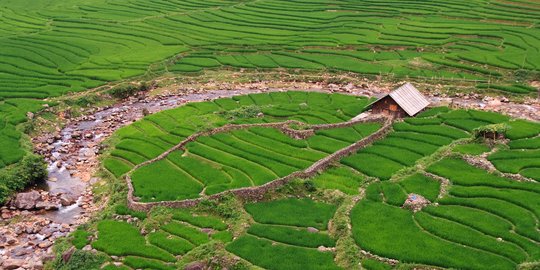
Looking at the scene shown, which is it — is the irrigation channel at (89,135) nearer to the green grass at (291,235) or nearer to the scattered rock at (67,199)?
the scattered rock at (67,199)

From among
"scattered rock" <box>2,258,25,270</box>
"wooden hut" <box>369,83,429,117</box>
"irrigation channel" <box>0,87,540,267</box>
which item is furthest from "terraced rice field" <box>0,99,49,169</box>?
"wooden hut" <box>369,83,429,117</box>

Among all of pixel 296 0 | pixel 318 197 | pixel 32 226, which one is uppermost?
pixel 296 0

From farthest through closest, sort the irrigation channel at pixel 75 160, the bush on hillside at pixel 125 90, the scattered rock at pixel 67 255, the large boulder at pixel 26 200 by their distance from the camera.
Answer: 1. the bush on hillside at pixel 125 90
2. the large boulder at pixel 26 200
3. the irrigation channel at pixel 75 160
4. the scattered rock at pixel 67 255

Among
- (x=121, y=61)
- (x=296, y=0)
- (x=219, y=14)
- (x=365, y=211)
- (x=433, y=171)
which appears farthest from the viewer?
(x=296, y=0)

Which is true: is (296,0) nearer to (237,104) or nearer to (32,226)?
(237,104)

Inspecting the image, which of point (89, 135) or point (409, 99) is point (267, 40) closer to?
point (409, 99)

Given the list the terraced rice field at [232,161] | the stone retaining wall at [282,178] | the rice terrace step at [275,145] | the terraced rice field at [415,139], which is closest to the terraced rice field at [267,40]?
the rice terrace step at [275,145]

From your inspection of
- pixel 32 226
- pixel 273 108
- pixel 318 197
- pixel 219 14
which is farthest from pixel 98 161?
pixel 219 14

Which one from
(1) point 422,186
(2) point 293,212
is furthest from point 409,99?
(2) point 293,212
